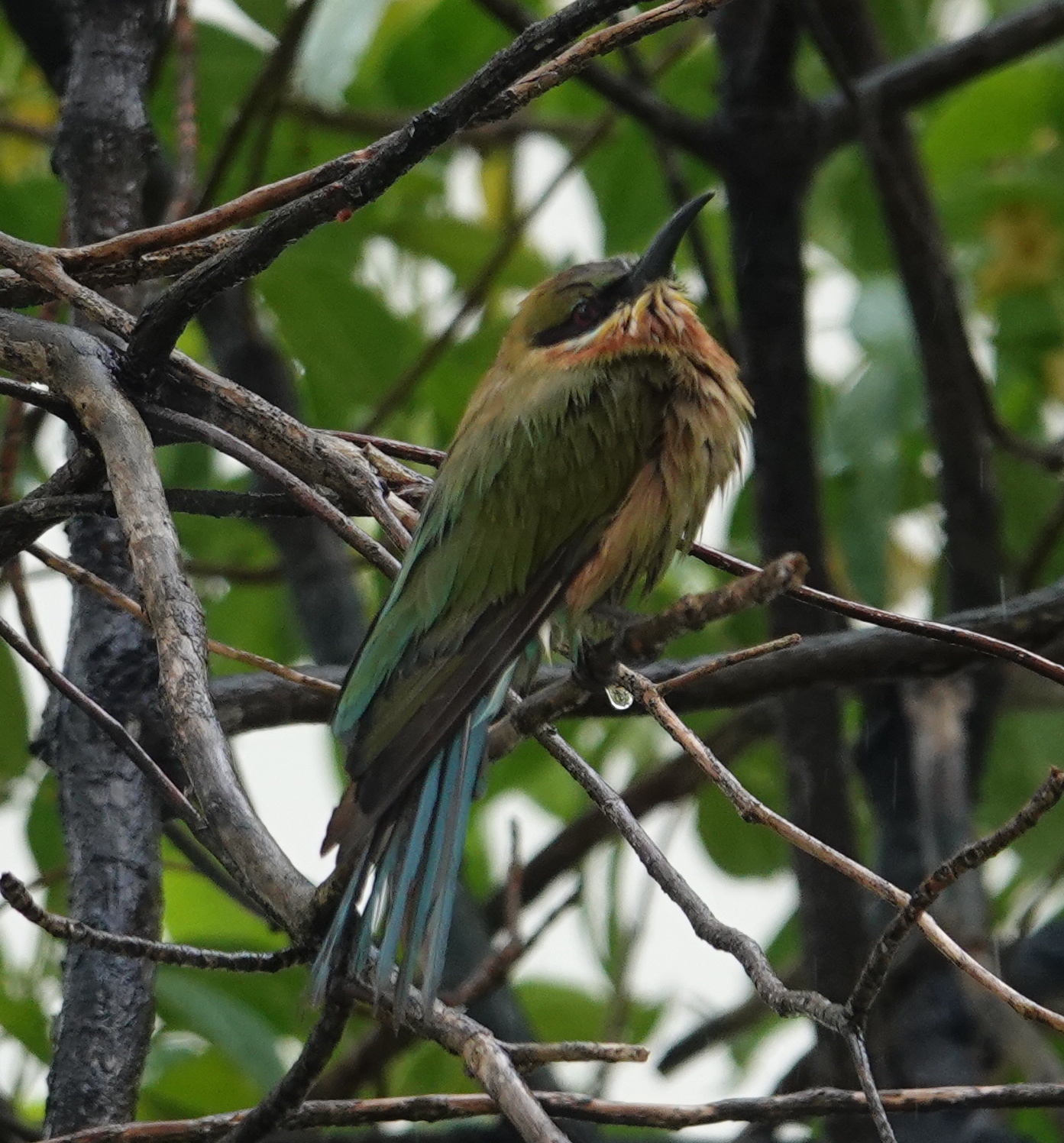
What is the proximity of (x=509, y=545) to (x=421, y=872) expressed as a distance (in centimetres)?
51

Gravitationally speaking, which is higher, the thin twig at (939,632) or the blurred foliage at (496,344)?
the blurred foliage at (496,344)

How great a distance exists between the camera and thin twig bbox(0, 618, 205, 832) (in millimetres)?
1545

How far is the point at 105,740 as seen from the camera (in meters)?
2.03

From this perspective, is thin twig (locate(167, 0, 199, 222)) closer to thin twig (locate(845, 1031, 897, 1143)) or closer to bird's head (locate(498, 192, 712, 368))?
bird's head (locate(498, 192, 712, 368))

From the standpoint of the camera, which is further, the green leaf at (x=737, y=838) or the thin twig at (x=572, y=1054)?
the green leaf at (x=737, y=838)

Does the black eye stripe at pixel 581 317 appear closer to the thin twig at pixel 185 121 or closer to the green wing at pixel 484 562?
the green wing at pixel 484 562

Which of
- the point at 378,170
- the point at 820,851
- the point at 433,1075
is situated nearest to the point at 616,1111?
the point at 820,851

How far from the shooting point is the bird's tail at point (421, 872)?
1.47m

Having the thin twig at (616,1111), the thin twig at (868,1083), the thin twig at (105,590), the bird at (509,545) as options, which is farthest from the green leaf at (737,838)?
the thin twig at (868,1083)

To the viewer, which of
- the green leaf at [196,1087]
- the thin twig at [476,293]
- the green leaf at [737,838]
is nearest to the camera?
the green leaf at [196,1087]

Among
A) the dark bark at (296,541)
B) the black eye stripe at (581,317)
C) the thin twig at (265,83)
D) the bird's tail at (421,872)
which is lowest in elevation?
the bird's tail at (421,872)

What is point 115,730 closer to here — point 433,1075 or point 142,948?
point 142,948

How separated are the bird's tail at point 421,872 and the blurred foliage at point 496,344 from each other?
1231 mm

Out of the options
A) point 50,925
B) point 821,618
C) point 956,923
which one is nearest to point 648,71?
point 821,618
